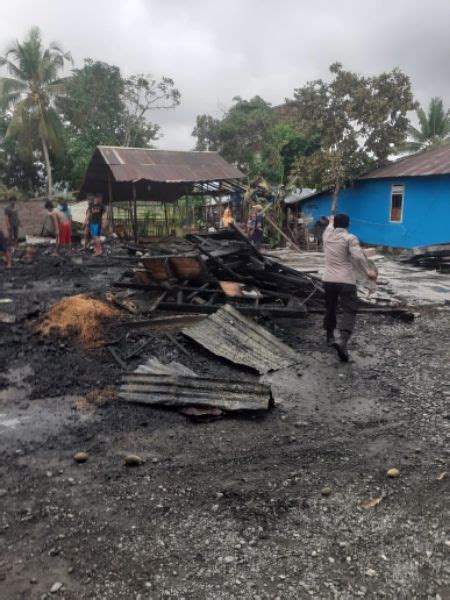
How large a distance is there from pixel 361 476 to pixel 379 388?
174 cm

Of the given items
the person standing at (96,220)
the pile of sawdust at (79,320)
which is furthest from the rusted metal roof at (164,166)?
the pile of sawdust at (79,320)

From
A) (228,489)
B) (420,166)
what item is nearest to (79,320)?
(228,489)

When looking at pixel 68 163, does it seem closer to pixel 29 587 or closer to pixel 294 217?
pixel 294 217

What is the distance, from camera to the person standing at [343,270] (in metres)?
5.43

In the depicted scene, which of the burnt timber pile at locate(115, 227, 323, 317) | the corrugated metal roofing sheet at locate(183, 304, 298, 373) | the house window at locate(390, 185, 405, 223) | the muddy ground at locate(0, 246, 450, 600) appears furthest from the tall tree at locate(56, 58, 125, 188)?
the muddy ground at locate(0, 246, 450, 600)

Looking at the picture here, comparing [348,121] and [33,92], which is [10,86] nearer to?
[33,92]

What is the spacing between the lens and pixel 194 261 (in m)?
7.14

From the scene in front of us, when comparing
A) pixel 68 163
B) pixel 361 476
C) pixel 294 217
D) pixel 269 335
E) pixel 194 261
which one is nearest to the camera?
pixel 361 476

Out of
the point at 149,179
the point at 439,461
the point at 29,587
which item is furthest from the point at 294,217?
the point at 29,587

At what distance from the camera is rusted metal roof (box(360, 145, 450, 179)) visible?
16.6 meters

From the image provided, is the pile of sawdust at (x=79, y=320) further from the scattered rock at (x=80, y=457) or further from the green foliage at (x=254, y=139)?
the green foliage at (x=254, y=139)

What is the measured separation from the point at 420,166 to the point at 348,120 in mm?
3587

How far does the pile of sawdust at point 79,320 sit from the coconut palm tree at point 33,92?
77.1 feet

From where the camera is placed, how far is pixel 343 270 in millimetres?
5551
